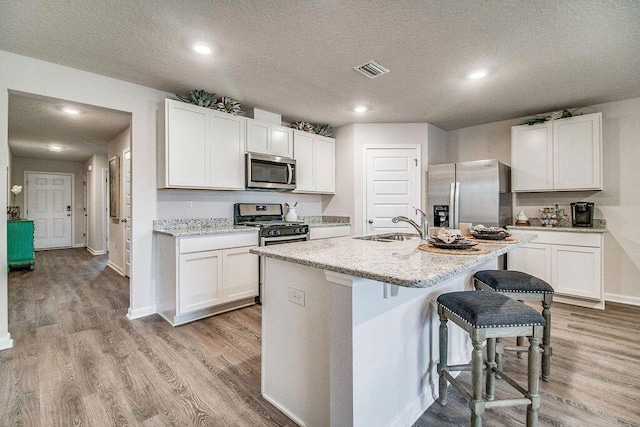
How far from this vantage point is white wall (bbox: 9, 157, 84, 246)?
6.99 meters

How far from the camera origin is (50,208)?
739 centimetres

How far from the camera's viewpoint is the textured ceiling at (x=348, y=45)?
1899mm

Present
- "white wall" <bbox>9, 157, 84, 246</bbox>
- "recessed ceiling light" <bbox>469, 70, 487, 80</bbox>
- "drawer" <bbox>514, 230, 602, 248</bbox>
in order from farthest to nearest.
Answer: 1. "white wall" <bbox>9, 157, 84, 246</bbox>
2. "drawer" <bbox>514, 230, 602, 248</bbox>
3. "recessed ceiling light" <bbox>469, 70, 487, 80</bbox>

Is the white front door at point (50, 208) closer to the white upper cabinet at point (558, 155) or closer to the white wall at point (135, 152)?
the white wall at point (135, 152)

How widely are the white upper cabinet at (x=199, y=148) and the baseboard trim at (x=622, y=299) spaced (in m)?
4.65

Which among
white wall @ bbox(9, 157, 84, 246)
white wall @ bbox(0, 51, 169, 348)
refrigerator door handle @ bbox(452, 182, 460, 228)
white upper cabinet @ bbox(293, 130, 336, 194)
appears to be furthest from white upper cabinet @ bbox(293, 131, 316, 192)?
white wall @ bbox(9, 157, 84, 246)

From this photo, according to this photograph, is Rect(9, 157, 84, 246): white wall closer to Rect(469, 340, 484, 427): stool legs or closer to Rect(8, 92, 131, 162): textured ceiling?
Rect(8, 92, 131, 162): textured ceiling

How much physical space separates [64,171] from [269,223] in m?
7.15

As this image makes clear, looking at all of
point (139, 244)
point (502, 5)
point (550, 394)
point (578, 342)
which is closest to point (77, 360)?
point (139, 244)

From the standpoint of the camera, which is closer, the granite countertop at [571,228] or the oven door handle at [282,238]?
the granite countertop at [571,228]

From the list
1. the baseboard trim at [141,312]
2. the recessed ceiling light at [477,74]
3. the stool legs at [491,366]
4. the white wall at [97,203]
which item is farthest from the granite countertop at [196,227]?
the white wall at [97,203]

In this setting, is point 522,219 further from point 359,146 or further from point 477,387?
point 477,387

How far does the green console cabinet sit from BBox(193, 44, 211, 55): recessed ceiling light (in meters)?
4.93

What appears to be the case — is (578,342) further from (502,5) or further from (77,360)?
(77,360)
